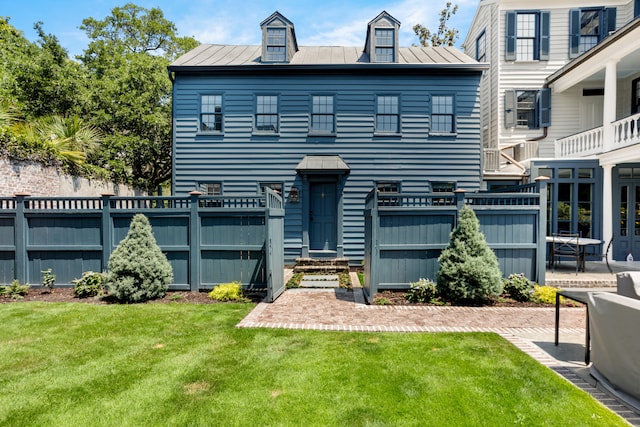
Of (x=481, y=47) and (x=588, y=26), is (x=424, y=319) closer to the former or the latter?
(x=481, y=47)

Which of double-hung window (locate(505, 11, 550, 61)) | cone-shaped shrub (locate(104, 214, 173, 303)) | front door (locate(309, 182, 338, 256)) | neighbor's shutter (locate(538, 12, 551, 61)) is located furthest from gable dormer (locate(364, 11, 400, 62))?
cone-shaped shrub (locate(104, 214, 173, 303))

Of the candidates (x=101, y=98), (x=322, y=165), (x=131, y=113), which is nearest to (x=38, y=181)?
(x=131, y=113)

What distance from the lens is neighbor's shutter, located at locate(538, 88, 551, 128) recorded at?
37.4ft

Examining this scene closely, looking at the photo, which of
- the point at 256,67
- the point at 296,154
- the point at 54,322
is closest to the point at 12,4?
the point at 256,67

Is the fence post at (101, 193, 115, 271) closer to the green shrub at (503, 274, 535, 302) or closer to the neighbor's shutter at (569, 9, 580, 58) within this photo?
the green shrub at (503, 274, 535, 302)

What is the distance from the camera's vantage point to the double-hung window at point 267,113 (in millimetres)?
10523

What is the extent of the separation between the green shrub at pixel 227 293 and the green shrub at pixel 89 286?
2356 millimetres

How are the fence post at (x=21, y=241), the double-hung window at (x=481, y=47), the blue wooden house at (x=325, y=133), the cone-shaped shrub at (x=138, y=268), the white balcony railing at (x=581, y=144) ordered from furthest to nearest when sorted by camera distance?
the double-hung window at (x=481, y=47) → the blue wooden house at (x=325, y=133) → the white balcony railing at (x=581, y=144) → the fence post at (x=21, y=241) → the cone-shaped shrub at (x=138, y=268)

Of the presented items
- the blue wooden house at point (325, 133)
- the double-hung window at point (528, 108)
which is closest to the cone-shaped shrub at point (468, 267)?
the blue wooden house at point (325, 133)

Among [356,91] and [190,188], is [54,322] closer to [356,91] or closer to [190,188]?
[190,188]

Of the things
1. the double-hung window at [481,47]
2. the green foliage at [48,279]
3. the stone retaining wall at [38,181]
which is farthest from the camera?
the double-hung window at [481,47]

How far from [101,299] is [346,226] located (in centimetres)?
681

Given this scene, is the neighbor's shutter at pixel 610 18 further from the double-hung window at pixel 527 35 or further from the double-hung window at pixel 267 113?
the double-hung window at pixel 267 113

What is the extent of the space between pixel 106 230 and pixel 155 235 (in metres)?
1.07
